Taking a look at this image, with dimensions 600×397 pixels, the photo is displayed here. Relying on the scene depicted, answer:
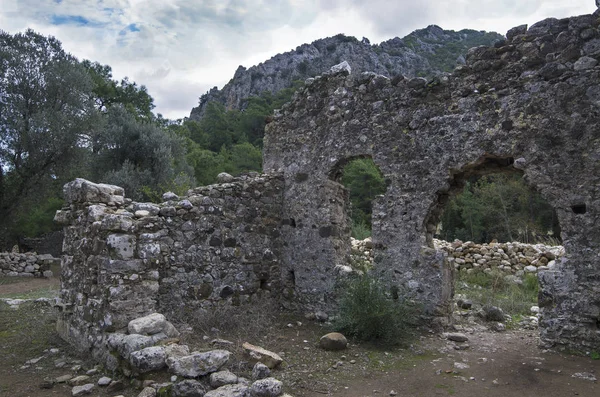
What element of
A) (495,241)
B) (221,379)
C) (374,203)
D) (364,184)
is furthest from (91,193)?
(364,184)

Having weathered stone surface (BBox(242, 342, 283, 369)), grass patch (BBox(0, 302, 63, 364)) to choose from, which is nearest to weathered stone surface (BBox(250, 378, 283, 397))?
weathered stone surface (BBox(242, 342, 283, 369))

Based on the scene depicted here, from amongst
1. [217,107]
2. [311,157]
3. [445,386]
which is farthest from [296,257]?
[217,107]

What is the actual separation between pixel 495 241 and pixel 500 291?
2928 millimetres

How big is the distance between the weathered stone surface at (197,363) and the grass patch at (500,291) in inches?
225

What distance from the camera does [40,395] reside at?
4.30m

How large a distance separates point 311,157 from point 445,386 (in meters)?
4.58

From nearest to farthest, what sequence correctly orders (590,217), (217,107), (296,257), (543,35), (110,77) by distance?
1. (590,217)
2. (543,35)
3. (296,257)
4. (110,77)
5. (217,107)

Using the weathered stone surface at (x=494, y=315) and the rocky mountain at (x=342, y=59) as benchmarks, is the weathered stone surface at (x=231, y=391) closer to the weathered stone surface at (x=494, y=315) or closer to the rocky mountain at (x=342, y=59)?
the weathered stone surface at (x=494, y=315)

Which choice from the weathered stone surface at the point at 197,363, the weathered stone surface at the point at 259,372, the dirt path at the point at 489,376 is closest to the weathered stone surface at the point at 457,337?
the dirt path at the point at 489,376

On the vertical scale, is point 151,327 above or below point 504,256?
below

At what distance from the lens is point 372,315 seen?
221 inches

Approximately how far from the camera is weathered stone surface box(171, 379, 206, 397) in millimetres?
3750

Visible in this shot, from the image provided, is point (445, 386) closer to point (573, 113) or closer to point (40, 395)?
point (573, 113)

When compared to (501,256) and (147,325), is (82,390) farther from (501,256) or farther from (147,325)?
(501,256)
